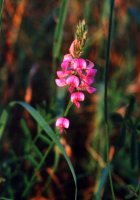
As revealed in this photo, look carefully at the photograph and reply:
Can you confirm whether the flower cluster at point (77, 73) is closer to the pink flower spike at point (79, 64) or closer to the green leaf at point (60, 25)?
the pink flower spike at point (79, 64)

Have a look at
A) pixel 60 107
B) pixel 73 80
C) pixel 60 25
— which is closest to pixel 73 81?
pixel 73 80

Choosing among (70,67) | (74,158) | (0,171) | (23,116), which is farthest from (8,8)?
(70,67)

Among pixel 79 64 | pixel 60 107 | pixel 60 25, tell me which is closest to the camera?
pixel 79 64

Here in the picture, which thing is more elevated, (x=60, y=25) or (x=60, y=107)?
(x=60, y=25)

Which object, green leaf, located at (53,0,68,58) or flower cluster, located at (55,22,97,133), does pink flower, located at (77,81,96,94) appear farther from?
green leaf, located at (53,0,68,58)

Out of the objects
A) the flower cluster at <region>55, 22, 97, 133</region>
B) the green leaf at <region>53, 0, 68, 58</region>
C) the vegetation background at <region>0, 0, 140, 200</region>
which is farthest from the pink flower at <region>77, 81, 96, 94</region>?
the green leaf at <region>53, 0, 68, 58</region>

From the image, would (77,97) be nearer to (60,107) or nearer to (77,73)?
(77,73)

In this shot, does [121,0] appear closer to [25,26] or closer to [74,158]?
[25,26]

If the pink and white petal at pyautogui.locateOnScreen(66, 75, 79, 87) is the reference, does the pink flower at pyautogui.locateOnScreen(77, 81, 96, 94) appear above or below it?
below

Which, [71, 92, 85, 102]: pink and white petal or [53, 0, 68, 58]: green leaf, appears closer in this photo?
[71, 92, 85, 102]: pink and white petal
